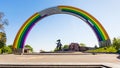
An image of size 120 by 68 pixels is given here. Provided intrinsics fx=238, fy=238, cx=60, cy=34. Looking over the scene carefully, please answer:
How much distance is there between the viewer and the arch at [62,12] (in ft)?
156

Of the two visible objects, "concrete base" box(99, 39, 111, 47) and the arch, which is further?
the arch

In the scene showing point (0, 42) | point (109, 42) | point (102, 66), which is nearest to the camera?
point (102, 66)

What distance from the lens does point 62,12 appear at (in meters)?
48.8

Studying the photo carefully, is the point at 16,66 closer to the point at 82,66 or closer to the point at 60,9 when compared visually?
the point at 82,66

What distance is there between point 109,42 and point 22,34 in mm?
17409

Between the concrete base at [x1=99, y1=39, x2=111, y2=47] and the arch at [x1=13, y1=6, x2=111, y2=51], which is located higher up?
the arch at [x1=13, y1=6, x2=111, y2=51]

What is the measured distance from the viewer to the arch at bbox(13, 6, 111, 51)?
47500 millimetres

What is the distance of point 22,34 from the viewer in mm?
48156

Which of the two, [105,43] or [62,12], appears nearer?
[105,43]

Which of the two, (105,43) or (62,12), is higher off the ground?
(62,12)

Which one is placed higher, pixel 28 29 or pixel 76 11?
pixel 76 11

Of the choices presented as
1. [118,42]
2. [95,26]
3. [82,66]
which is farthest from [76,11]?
[82,66]

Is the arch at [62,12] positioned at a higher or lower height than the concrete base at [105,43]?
higher

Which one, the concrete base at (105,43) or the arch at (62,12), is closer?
the concrete base at (105,43)
